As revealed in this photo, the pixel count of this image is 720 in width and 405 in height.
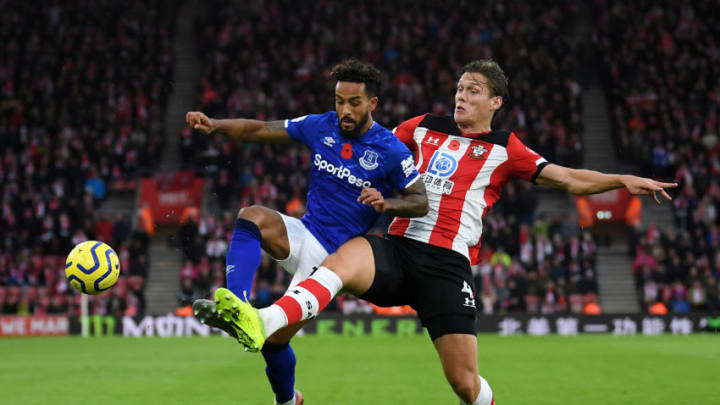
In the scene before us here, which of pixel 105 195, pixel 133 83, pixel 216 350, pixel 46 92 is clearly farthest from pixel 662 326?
pixel 46 92

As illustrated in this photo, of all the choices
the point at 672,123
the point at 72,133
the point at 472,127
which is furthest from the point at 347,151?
the point at 672,123

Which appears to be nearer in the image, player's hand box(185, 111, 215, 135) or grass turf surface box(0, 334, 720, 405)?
player's hand box(185, 111, 215, 135)

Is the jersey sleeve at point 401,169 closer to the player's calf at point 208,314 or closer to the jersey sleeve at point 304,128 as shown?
the jersey sleeve at point 304,128

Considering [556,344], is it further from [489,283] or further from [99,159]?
[99,159]

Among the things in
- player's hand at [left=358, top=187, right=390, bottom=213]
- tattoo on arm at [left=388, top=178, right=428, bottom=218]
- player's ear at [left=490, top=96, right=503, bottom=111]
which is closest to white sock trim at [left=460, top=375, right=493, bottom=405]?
tattoo on arm at [left=388, top=178, right=428, bottom=218]

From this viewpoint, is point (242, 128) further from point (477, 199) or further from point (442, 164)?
point (477, 199)

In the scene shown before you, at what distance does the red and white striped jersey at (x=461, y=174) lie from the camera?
652 cm

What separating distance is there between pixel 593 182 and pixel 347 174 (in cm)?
180

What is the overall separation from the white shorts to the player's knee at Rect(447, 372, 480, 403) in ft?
4.13

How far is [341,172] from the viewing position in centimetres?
638

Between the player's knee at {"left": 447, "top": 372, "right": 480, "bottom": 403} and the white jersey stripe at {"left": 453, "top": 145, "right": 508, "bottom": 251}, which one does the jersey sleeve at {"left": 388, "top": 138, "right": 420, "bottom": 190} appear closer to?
the white jersey stripe at {"left": 453, "top": 145, "right": 508, "bottom": 251}

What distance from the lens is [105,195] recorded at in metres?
24.5

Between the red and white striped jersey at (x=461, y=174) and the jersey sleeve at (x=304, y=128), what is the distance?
0.85m

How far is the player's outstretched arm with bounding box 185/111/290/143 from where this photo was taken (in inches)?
245
